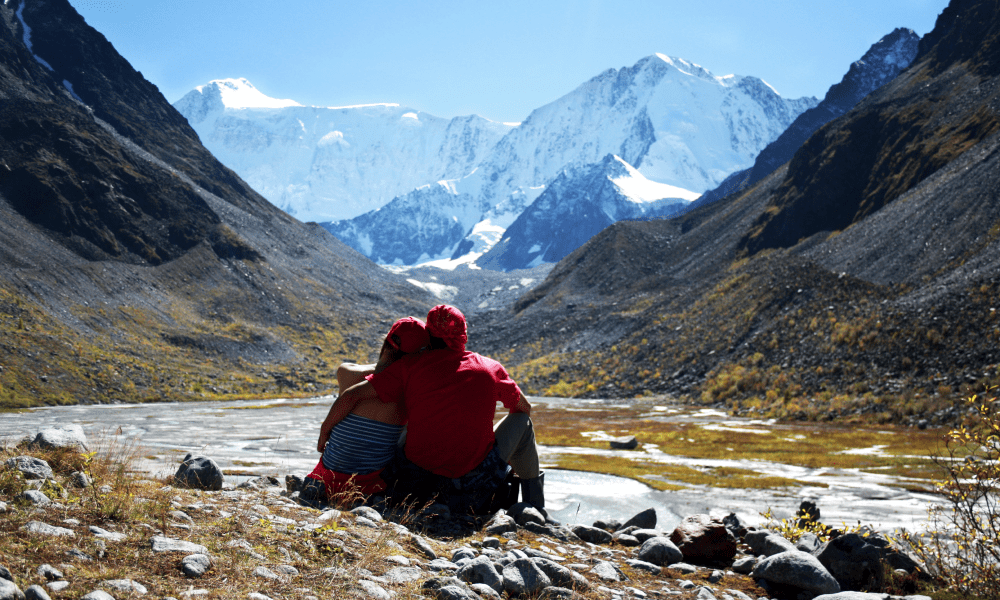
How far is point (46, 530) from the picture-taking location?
4.21 m

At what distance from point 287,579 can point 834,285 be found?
174ft

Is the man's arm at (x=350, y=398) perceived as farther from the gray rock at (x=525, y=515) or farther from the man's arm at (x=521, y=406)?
the gray rock at (x=525, y=515)

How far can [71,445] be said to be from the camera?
735cm

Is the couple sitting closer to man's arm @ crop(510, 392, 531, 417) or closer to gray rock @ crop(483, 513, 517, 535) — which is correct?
man's arm @ crop(510, 392, 531, 417)

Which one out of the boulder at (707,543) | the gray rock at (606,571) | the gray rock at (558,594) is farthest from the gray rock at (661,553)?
the gray rock at (558,594)

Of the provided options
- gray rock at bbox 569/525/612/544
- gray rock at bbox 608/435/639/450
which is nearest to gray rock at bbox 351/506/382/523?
gray rock at bbox 569/525/612/544

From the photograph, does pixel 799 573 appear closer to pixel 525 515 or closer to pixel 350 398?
pixel 525 515

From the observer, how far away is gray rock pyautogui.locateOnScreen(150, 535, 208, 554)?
429cm

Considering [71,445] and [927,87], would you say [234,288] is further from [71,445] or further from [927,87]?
[927,87]

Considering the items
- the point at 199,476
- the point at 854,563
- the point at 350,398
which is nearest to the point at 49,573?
the point at 350,398

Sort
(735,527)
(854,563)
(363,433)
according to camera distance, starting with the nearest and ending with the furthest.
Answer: (854,563) < (363,433) < (735,527)

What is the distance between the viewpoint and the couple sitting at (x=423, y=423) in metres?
7.00

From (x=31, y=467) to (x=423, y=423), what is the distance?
3.79 metres

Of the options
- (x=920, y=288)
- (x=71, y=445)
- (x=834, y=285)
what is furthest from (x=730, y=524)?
(x=834, y=285)
